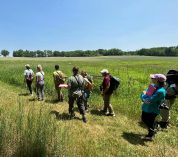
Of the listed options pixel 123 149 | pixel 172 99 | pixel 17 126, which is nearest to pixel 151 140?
pixel 123 149

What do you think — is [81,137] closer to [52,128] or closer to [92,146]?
[92,146]

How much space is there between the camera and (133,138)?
8.63 m

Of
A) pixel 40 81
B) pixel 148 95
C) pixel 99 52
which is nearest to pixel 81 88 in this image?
pixel 148 95

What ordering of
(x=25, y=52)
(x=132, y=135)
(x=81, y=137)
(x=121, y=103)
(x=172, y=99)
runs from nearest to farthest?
(x=81, y=137)
(x=132, y=135)
(x=172, y=99)
(x=121, y=103)
(x=25, y=52)

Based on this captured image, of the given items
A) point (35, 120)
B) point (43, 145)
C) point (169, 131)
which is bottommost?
point (169, 131)

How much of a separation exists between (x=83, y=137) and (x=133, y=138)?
1560 mm

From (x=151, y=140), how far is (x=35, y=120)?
3.76 m

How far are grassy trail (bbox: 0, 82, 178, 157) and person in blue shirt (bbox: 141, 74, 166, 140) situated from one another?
1.73ft

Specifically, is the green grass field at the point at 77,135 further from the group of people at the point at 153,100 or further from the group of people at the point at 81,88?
the group of people at the point at 153,100

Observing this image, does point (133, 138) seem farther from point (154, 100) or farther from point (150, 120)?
point (154, 100)

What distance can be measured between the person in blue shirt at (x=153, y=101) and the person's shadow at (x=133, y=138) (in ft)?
0.70

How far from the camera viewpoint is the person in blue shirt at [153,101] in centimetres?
797

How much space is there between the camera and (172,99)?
31.9ft

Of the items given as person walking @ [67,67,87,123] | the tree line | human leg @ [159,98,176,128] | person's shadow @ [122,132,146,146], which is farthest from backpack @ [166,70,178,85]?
the tree line
